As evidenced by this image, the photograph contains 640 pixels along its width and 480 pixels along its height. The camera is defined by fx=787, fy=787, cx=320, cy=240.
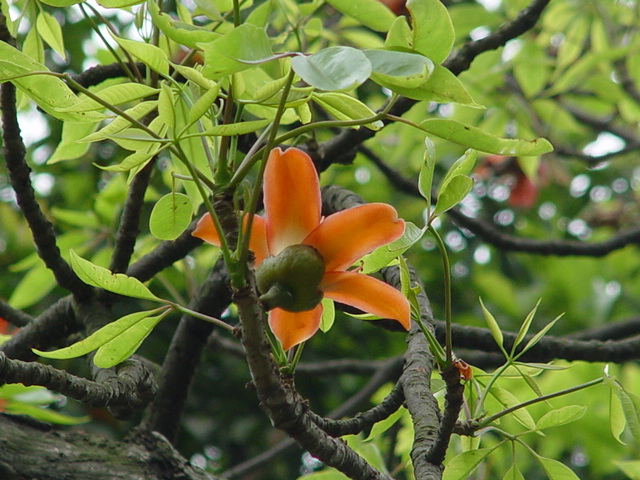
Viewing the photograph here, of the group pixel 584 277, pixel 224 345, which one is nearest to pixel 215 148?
pixel 224 345

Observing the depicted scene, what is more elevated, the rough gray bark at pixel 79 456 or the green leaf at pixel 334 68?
the green leaf at pixel 334 68

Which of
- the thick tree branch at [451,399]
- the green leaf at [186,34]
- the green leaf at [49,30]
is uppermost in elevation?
the green leaf at [49,30]

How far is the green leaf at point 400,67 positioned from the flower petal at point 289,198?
0.24 metres

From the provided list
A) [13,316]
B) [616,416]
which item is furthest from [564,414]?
[13,316]

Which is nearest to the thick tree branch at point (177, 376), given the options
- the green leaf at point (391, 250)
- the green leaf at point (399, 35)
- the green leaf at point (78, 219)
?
the green leaf at point (78, 219)

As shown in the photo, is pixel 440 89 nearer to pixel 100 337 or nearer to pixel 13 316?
pixel 100 337

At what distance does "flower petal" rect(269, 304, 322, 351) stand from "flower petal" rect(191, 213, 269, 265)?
69 mm

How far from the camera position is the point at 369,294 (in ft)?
2.80

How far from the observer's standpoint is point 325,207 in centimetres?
162

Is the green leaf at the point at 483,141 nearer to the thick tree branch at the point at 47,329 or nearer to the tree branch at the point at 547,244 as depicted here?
the thick tree branch at the point at 47,329

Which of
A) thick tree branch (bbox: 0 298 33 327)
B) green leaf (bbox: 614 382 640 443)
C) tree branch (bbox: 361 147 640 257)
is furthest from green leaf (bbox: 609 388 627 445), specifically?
tree branch (bbox: 361 147 640 257)

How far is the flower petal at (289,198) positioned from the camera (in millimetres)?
875

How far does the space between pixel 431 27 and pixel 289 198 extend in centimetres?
26

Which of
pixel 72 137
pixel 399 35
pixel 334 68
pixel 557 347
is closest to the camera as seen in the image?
pixel 334 68
